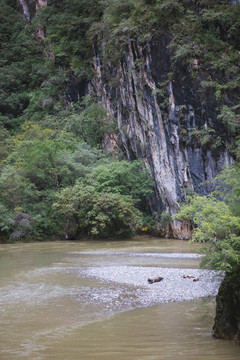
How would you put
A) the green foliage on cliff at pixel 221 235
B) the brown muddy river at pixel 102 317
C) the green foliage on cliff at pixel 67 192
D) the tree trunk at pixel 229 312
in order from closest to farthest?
the brown muddy river at pixel 102 317
the tree trunk at pixel 229 312
the green foliage on cliff at pixel 221 235
the green foliage on cliff at pixel 67 192

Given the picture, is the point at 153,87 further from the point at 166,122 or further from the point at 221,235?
the point at 221,235

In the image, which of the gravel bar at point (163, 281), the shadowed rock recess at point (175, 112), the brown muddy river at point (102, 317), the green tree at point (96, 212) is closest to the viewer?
the brown muddy river at point (102, 317)

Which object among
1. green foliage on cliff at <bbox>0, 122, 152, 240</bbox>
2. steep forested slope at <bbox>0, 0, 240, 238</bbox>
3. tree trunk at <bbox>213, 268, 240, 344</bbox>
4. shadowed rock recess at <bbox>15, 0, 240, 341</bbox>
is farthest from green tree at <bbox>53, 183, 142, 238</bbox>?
tree trunk at <bbox>213, 268, 240, 344</bbox>

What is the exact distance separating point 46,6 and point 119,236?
109ft

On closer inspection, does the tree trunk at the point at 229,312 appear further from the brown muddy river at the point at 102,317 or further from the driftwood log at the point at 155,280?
the driftwood log at the point at 155,280

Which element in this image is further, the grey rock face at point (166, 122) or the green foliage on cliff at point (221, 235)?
the grey rock face at point (166, 122)

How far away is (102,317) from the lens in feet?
22.5

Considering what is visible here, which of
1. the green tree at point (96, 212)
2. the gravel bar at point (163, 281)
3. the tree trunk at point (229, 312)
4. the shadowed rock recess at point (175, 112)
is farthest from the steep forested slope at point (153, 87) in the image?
the tree trunk at point (229, 312)

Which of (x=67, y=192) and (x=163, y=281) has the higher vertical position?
(x=67, y=192)

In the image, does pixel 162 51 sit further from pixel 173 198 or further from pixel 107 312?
pixel 107 312

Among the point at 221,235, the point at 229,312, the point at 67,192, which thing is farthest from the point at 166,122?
the point at 229,312

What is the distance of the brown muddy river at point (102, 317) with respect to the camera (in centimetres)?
493

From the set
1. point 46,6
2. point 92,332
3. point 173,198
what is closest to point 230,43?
point 173,198

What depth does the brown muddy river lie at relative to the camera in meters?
4.93
